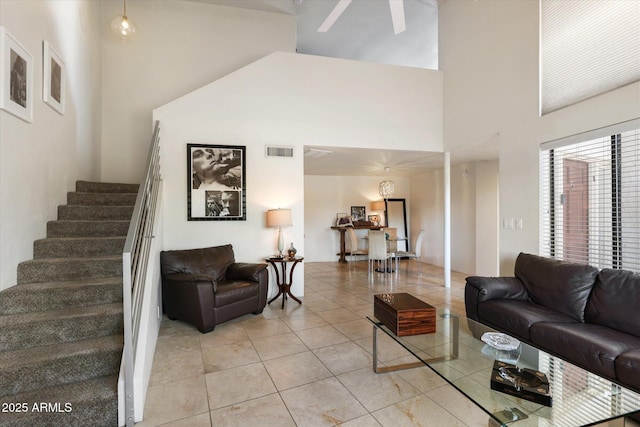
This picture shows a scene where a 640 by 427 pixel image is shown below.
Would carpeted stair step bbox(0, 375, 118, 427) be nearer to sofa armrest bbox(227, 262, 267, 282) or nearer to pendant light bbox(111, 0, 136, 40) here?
sofa armrest bbox(227, 262, 267, 282)

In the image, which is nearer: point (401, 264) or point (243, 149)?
point (243, 149)

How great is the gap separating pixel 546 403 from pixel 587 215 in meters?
2.50

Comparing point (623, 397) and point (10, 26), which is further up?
point (10, 26)

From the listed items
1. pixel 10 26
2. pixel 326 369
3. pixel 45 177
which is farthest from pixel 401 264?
pixel 10 26

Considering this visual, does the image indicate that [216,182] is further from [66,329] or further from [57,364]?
[57,364]

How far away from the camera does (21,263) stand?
2.63m

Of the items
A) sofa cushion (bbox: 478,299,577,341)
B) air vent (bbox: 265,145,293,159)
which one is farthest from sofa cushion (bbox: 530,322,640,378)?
air vent (bbox: 265,145,293,159)

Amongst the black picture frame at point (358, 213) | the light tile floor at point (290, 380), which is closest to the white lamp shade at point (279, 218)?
the light tile floor at point (290, 380)

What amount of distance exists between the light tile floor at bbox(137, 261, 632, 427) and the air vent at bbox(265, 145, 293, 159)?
2361 millimetres

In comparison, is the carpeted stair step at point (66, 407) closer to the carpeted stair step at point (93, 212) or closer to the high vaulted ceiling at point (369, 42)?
the carpeted stair step at point (93, 212)

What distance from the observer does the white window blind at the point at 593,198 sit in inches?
109

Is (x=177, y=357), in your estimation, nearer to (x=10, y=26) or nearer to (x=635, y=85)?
(x=10, y=26)

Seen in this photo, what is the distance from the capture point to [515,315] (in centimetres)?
278

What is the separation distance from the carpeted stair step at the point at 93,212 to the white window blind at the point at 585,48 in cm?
513
